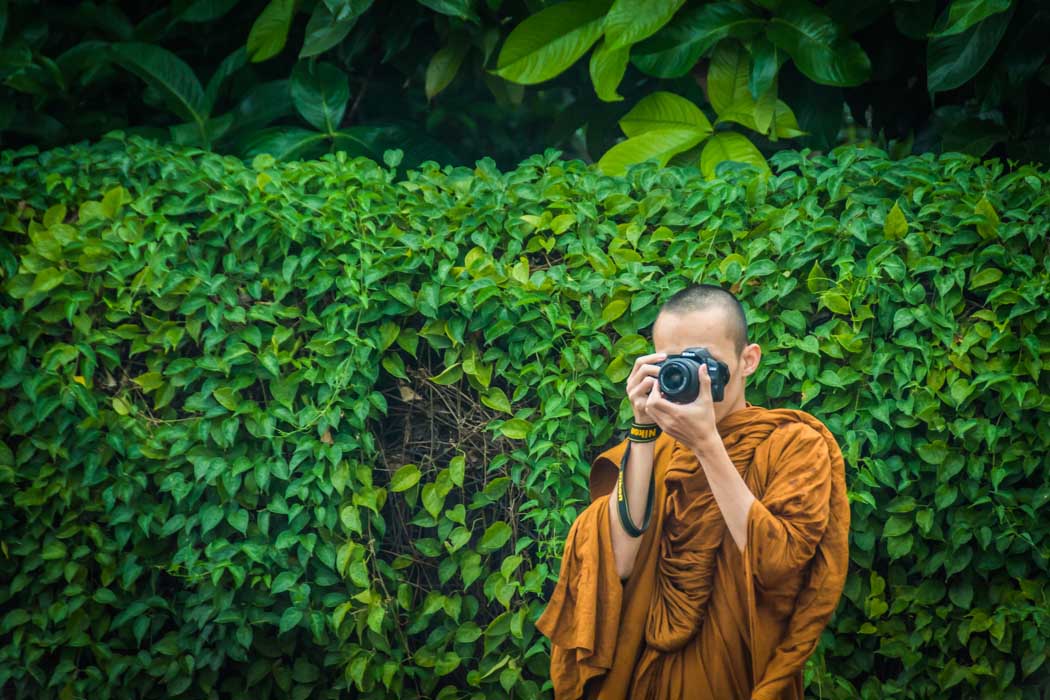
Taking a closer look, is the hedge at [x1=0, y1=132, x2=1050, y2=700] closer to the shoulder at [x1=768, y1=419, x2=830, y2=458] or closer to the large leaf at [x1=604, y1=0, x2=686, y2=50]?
the large leaf at [x1=604, y1=0, x2=686, y2=50]

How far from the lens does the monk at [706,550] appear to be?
7.06 ft

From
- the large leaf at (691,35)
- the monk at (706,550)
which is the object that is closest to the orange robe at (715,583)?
the monk at (706,550)

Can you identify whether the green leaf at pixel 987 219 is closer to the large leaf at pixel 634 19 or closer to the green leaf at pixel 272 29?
the large leaf at pixel 634 19

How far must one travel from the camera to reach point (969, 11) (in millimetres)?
3344

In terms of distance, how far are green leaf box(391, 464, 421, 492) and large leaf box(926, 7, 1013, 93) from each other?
224 cm

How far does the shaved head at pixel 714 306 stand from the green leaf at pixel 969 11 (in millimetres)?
1618

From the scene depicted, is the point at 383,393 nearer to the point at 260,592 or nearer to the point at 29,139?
the point at 260,592

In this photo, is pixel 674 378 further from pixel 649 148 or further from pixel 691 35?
pixel 691 35

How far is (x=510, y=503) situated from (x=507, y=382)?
39 centimetres

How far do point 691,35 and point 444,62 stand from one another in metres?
1.06

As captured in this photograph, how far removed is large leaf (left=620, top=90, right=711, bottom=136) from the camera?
3.95m

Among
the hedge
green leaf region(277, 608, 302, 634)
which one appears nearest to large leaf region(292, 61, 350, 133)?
the hedge

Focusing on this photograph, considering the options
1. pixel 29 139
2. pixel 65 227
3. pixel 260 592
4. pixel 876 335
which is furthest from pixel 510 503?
pixel 29 139

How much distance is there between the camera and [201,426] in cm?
330
